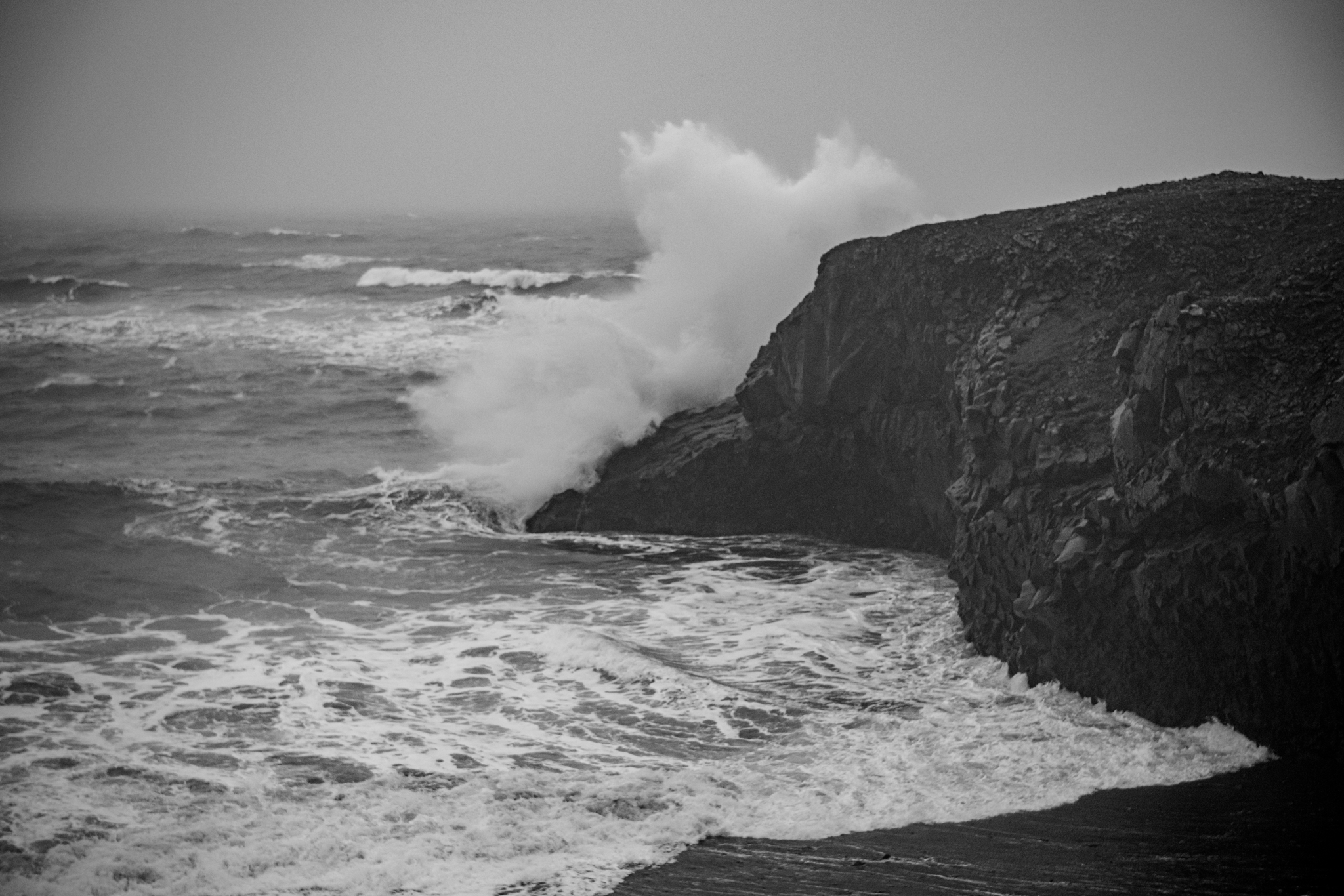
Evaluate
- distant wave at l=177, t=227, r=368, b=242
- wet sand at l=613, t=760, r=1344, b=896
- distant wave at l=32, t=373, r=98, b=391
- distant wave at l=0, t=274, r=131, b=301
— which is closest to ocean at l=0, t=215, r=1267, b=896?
wet sand at l=613, t=760, r=1344, b=896

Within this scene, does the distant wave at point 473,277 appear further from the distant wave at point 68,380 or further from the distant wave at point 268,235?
the distant wave at point 268,235

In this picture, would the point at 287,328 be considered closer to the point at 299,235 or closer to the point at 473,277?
the point at 473,277

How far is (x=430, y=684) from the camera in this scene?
11.2m

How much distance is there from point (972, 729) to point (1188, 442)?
117 inches

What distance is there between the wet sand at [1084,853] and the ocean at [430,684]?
23cm

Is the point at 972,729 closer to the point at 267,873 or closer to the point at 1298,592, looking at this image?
the point at 1298,592

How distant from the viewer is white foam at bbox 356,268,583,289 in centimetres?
4141

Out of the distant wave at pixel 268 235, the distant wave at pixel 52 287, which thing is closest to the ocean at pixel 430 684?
the distant wave at pixel 52 287

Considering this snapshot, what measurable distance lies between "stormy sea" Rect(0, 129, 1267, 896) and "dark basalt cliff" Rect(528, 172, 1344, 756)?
1.58 feet

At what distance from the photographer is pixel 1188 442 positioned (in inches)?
383

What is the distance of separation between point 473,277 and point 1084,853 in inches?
1492

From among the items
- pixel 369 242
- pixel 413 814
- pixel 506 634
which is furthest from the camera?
pixel 369 242

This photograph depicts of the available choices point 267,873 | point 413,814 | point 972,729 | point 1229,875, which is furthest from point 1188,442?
point 267,873

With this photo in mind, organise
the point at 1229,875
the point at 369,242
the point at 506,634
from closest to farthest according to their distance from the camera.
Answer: the point at 1229,875
the point at 506,634
the point at 369,242
